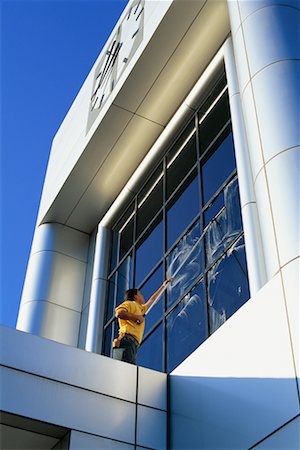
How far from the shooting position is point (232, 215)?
11.5 meters

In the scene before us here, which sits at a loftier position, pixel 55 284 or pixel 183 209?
pixel 55 284

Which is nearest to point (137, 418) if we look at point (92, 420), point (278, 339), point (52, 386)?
point (92, 420)

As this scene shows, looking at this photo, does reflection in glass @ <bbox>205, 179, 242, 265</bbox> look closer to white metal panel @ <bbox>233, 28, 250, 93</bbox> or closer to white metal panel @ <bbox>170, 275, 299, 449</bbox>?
white metal panel @ <bbox>233, 28, 250, 93</bbox>

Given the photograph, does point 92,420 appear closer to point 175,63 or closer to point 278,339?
point 278,339

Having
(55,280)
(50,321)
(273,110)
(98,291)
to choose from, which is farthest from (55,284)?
(273,110)

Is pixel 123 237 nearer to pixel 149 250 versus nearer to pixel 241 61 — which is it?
pixel 149 250

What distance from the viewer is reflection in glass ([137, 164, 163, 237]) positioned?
1480 centimetres

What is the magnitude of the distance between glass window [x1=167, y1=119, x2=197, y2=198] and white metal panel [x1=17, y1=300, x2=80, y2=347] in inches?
162

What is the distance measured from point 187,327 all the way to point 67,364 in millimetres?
3313

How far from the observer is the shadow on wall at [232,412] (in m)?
6.88

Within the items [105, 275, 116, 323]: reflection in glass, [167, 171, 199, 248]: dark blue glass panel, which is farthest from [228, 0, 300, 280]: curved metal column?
[105, 275, 116, 323]: reflection in glass

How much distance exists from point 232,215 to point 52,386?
4549 millimetres

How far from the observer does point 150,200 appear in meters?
15.1

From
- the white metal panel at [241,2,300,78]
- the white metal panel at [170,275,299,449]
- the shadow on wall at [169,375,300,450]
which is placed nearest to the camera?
the shadow on wall at [169,375,300,450]
